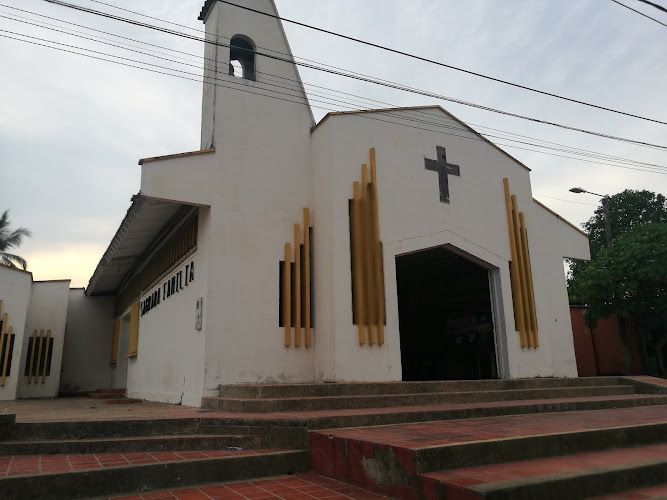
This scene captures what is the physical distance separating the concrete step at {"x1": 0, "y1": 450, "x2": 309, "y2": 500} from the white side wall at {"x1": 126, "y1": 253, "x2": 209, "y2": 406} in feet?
10.6

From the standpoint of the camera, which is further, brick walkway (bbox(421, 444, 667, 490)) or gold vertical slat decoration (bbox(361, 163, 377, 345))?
gold vertical slat decoration (bbox(361, 163, 377, 345))

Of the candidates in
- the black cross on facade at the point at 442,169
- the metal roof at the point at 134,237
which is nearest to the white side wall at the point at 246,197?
the metal roof at the point at 134,237

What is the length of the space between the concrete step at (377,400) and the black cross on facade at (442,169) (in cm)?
372

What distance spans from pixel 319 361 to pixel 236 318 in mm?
1461

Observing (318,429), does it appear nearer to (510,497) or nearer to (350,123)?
(510,497)

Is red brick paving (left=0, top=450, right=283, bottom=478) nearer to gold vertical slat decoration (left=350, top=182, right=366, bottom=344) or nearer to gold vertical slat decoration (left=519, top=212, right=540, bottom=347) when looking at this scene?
gold vertical slat decoration (left=350, top=182, right=366, bottom=344)

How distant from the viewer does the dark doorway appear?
13766 mm

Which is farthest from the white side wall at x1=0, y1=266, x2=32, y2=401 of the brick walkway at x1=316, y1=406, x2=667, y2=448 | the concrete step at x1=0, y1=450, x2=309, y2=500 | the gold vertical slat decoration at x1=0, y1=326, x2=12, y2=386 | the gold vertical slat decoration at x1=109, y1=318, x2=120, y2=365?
the brick walkway at x1=316, y1=406, x2=667, y2=448

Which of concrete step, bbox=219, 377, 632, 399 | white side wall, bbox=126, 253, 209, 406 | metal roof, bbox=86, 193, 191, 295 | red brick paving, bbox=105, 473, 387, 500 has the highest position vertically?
metal roof, bbox=86, 193, 191, 295

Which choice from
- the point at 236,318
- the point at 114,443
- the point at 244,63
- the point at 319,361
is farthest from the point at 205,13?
the point at 114,443

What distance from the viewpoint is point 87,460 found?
425 centimetres

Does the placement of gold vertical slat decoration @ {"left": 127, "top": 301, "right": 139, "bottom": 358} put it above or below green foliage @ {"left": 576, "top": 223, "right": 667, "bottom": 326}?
below

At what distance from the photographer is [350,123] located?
8.85 meters

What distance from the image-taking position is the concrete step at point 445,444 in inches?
134
